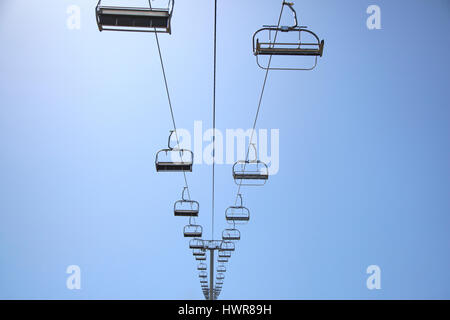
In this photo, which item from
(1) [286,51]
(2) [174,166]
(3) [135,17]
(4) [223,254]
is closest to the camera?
(3) [135,17]

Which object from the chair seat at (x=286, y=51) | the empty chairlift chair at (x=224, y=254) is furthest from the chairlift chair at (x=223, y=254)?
the chair seat at (x=286, y=51)

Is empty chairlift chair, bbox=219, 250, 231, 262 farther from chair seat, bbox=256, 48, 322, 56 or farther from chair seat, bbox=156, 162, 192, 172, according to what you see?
chair seat, bbox=256, 48, 322, 56

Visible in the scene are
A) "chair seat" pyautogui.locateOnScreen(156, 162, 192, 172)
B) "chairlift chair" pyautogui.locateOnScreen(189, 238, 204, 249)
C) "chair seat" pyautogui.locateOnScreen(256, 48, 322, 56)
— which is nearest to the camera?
"chair seat" pyautogui.locateOnScreen(256, 48, 322, 56)

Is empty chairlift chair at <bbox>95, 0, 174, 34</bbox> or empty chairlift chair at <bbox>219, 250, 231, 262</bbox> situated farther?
empty chairlift chair at <bbox>219, 250, 231, 262</bbox>

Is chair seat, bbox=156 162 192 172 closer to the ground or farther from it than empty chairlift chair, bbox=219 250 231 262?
farther from it

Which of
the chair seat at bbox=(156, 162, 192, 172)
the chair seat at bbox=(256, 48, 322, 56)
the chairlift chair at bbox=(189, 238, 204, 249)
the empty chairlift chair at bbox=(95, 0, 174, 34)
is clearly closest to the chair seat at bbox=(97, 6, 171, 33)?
the empty chairlift chair at bbox=(95, 0, 174, 34)

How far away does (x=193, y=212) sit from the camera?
9656 mm

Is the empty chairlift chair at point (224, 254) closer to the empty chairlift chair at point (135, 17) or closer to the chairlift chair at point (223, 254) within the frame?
the chairlift chair at point (223, 254)

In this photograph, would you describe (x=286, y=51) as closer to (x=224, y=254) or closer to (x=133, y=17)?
(x=133, y=17)

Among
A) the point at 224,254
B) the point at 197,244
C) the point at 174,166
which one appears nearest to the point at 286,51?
the point at 174,166
